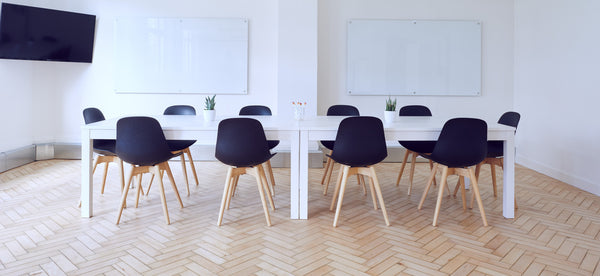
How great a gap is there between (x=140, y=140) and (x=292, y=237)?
4.47 ft

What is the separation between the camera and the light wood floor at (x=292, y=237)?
2.18 m

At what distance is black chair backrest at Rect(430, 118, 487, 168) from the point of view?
9.27 feet

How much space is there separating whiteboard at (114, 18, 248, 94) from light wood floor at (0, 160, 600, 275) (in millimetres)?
2152

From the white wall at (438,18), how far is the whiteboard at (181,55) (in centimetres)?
128

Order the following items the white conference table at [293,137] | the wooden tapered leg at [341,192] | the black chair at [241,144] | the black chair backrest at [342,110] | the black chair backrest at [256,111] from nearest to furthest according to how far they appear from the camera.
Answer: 1. the black chair at [241,144]
2. the wooden tapered leg at [341,192]
3. the white conference table at [293,137]
4. the black chair backrest at [256,111]
5. the black chair backrest at [342,110]

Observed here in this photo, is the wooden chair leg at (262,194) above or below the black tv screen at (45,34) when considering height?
below

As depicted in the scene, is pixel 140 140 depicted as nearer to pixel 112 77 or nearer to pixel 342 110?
pixel 342 110

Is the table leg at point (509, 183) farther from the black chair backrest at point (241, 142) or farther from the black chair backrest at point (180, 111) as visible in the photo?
the black chair backrest at point (180, 111)

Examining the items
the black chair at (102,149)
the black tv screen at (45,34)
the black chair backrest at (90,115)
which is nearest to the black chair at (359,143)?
the black chair at (102,149)

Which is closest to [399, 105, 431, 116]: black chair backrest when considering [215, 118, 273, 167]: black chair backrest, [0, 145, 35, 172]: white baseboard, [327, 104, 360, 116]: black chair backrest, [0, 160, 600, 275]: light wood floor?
[327, 104, 360, 116]: black chair backrest

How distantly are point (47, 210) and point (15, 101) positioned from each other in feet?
9.07

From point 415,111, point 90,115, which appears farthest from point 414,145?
point 90,115

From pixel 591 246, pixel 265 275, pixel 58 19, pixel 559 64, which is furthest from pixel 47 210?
pixel 559 64

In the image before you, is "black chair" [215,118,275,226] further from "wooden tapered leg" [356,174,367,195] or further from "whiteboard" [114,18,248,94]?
"whiteboard" [114,18,248,94]
